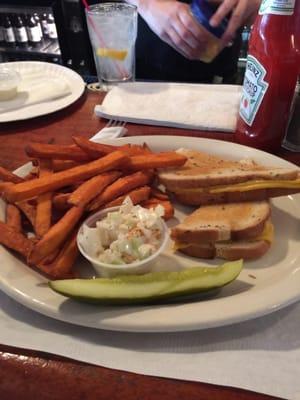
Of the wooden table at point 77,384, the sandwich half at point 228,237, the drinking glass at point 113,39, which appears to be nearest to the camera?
the wooden table at point 77,384

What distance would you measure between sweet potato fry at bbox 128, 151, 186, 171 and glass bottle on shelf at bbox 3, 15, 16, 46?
2881 mm

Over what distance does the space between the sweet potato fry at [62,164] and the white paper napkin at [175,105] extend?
44 cm

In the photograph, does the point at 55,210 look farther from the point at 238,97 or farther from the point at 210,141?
the point at 238,97

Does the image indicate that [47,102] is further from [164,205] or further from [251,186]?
[251,186]

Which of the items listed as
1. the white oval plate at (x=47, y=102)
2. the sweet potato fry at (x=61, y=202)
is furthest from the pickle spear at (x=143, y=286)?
the white oval plate at (x=47, y=102)

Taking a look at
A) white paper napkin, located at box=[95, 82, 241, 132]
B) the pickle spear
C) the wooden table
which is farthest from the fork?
the wooden table

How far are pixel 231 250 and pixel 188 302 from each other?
0.59 feet

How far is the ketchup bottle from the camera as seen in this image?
3.52 ft

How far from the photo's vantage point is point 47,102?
155cm

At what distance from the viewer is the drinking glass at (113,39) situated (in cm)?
164

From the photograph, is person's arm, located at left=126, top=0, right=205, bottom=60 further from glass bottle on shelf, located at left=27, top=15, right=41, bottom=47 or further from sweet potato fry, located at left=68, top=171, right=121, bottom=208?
glass bottle on shelf, located at left=27, top=15, right=41, bottom=47

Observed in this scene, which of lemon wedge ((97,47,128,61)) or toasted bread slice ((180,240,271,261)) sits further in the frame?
lemon wedge ((97,47,128,61))

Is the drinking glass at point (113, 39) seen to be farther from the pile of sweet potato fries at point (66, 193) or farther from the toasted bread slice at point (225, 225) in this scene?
the toasted bread slice at point (225, 225)

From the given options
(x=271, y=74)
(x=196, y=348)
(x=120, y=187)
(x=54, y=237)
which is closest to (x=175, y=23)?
(x=271, y=74)
